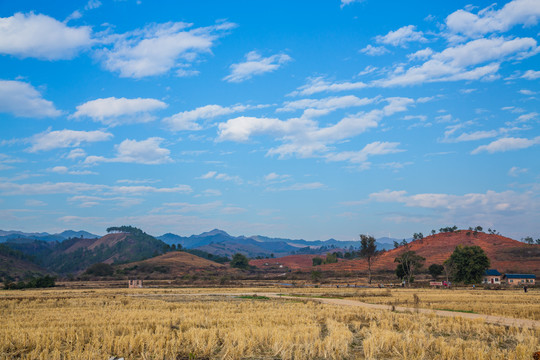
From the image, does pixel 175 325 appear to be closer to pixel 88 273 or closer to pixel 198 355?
pixel 198 355

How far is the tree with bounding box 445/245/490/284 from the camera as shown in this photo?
258ft

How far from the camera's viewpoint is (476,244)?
6250 inches

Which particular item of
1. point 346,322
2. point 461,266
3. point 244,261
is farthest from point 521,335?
point 244,261

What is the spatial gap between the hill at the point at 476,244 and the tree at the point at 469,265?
1715 inches

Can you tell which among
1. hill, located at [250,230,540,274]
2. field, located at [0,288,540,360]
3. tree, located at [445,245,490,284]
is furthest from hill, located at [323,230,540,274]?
field, located at [0,288,540,360]

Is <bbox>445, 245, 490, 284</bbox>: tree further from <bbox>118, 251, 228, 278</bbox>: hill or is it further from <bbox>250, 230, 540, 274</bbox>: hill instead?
A: <bbox>118, 251, 228, 278</bbox>: hill

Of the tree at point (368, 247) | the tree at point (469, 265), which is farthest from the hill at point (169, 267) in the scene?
the tree at point (469, 265)

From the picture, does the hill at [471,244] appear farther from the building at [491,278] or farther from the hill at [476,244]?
the building at [491,278]

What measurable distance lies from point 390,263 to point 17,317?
146026 millimetres

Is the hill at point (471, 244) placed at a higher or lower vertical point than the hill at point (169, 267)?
higher

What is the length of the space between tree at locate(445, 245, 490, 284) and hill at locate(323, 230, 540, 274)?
43573 millimetres

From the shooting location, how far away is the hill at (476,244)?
125 meters

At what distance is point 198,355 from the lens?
16.7 m

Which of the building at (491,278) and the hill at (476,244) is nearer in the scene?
the building at (491,278)
